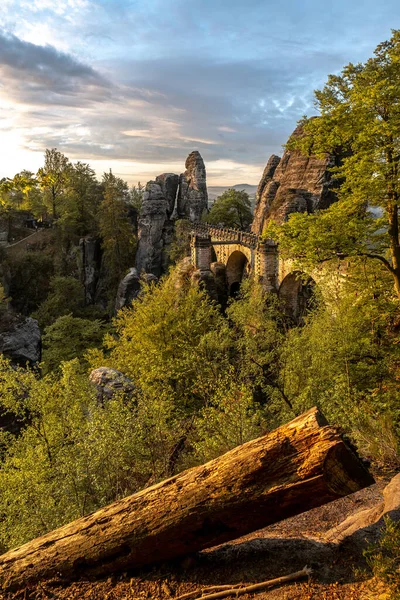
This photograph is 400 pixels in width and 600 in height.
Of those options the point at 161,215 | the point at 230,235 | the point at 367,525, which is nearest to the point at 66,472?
the point at 367,525

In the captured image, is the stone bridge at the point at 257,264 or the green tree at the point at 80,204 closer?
the stone bridge at the point at 257,264

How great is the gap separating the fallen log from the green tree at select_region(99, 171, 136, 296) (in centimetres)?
4164

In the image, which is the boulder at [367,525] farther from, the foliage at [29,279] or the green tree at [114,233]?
the foliage at [29,279]

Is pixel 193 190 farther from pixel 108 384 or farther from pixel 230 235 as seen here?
pixel 108 384

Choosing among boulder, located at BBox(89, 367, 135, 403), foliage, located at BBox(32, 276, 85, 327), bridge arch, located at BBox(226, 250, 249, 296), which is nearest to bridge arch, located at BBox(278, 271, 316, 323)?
bridge arch, located at BBox(226, 250, 249, 296)

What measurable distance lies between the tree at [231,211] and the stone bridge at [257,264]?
48.0 feet

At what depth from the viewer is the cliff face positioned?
160 ft

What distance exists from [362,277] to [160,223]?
40.1 metres

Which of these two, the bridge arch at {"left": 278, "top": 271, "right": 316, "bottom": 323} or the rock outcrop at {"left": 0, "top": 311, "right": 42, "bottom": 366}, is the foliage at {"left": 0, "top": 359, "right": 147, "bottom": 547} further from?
the bridge arch at {"left": 278, "top": 271, "right": 316, "bottom": 323}

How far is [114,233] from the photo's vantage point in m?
46.3

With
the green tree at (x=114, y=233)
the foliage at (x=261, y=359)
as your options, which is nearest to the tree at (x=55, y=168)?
the green tree at (x=114, y=233)

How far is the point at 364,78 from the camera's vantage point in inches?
405

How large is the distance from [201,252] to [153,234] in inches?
596

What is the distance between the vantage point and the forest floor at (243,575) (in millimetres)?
4555
